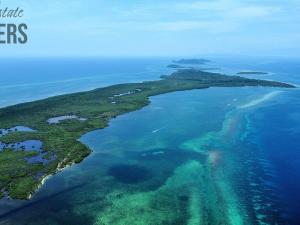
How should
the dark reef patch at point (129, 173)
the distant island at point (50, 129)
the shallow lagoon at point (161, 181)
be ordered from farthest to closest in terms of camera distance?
the distant island at point (50, 129), the dark reef patch at point (129, 173), the shallow lagoon at point (161, 181)

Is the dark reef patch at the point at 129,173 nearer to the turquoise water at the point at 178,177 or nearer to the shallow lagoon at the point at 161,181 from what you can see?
the shallow lagoon at the point at 161,181

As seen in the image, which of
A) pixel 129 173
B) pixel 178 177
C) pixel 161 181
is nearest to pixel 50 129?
pixel 129 173

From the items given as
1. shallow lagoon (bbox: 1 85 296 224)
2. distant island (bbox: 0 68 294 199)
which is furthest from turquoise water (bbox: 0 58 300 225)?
distant island (bbox: 0 68 294 199)

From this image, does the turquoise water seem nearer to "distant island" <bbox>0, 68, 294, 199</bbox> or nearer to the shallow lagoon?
the shallow lagoon

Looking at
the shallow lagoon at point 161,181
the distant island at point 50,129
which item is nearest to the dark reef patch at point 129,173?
the shallow lagoon at point 161,181

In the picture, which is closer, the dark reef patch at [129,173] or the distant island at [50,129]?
the dark reef patch at [129,173]
